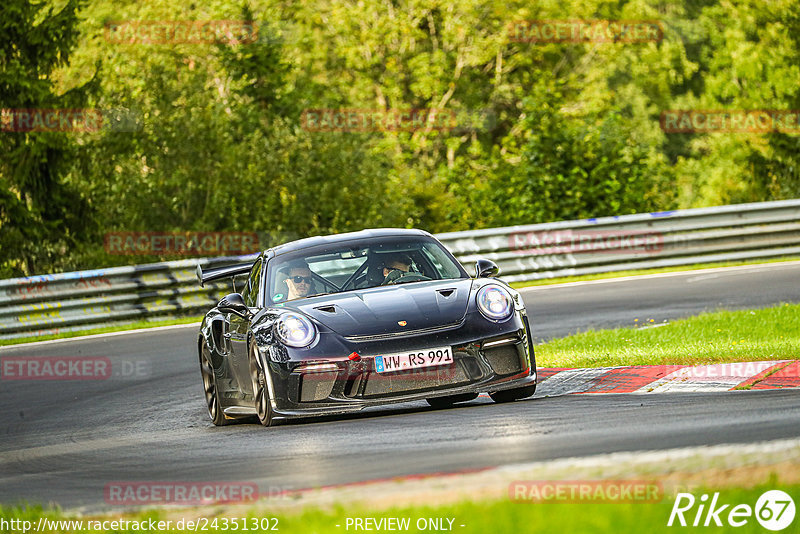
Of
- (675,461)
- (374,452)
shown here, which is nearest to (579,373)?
(374,452)

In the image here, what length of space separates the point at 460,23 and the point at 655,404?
3560cm

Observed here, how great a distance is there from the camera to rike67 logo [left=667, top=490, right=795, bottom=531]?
4395mm

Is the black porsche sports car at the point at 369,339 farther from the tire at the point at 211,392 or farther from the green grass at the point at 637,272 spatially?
the green grass at the point at 637,272

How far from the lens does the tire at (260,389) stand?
8.92 metres

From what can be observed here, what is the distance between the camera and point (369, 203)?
27.3 meters

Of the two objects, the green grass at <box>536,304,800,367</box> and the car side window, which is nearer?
the car side window

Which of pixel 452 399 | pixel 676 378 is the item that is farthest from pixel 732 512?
pixel 452 399

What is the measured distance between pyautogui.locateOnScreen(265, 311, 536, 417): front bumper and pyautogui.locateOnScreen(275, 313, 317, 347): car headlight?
108mm

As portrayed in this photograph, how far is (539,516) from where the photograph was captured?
462 cm

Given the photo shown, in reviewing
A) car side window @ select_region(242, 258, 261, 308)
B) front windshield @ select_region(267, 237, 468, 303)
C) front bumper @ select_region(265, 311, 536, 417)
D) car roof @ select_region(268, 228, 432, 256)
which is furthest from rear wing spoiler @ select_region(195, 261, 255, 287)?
front bumper @ select_region(265, 311, 536, 417)

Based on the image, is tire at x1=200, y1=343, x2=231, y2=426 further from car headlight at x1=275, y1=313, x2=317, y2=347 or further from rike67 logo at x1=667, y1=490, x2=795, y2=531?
rike67 logo at x1=667, y1=490, x2=795, y2=531

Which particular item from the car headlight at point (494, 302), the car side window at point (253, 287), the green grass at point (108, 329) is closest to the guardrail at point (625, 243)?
the green grass at point (108, 329)

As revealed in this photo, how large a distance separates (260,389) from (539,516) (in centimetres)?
467

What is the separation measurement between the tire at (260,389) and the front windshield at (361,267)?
72cm
